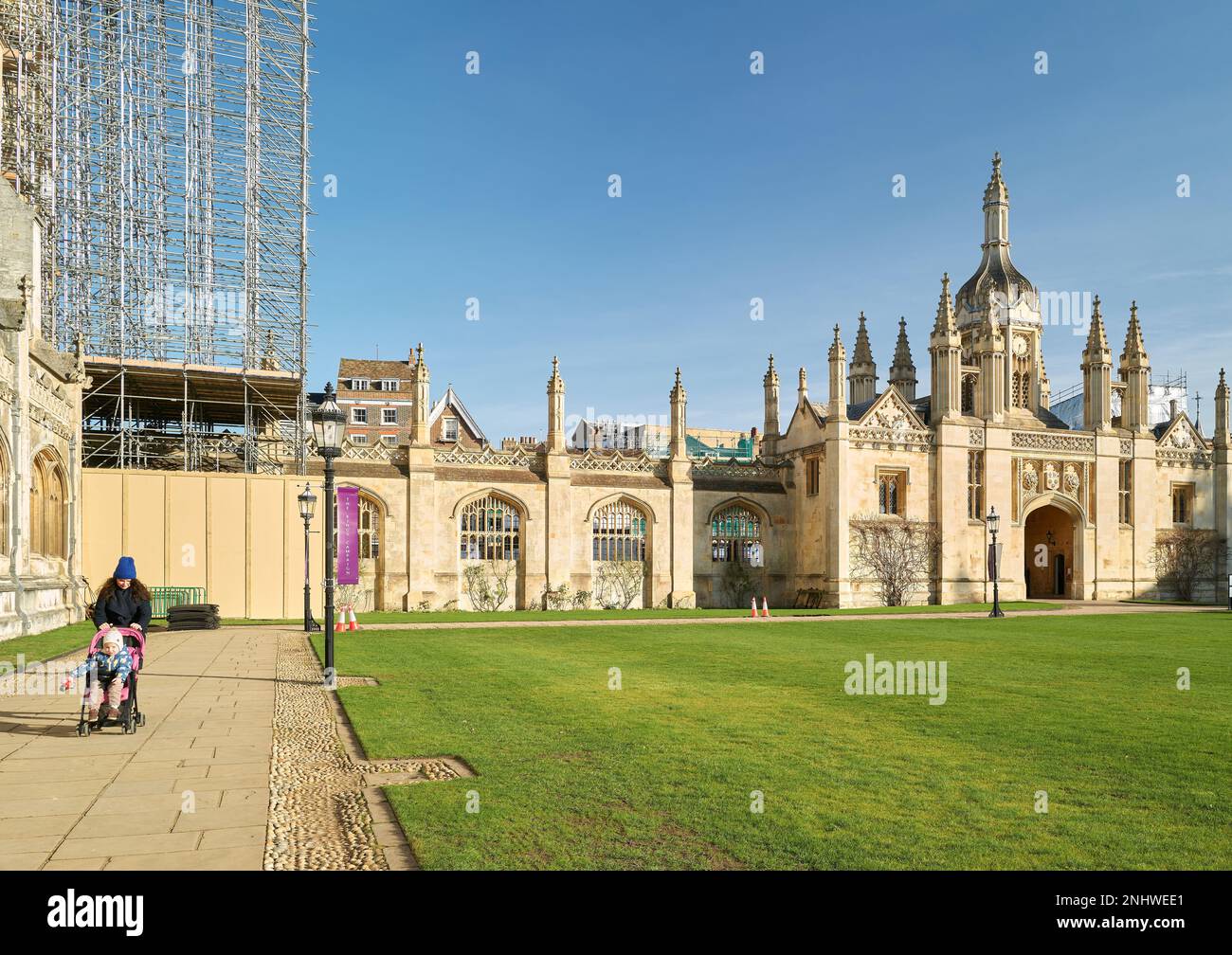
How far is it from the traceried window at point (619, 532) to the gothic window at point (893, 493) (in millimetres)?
10646

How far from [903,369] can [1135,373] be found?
10.9 metres

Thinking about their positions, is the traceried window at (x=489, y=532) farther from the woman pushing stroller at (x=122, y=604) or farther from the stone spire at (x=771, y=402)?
the woman pushing stroller at (x=122, y=604)

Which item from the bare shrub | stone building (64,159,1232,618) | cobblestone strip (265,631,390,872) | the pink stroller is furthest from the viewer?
the bare shrub

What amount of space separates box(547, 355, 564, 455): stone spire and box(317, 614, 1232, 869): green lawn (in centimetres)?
2188

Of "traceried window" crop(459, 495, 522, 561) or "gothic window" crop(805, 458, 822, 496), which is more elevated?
"gothic window" crop(805, 458, 822, 496)

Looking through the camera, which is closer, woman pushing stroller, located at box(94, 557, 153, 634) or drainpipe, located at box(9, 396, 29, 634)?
woman pushing stroller, located at box(94, 557, 153, 634)

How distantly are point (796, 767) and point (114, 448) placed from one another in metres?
33.5

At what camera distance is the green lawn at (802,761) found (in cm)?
585

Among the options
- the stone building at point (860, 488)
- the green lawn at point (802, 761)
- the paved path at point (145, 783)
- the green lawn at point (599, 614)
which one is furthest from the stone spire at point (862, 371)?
the paved path at point (145, 783)

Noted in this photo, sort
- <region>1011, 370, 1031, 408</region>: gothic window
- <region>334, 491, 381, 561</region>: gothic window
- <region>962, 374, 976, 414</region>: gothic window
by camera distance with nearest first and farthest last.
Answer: <region>334, 491, 381, 561</region>: gothic window < <region>962, 374, 976, 414</region>: gothic window < <region>1011, 370, 1031, 408</region>: gothic window

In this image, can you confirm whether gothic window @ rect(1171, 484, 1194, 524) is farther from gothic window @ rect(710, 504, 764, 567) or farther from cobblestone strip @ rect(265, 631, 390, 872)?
cobblestone strip @ rect(265, 631, 390, 872)

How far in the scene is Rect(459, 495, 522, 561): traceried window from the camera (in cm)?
3834

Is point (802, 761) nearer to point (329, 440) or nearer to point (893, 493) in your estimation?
point (329, 440)

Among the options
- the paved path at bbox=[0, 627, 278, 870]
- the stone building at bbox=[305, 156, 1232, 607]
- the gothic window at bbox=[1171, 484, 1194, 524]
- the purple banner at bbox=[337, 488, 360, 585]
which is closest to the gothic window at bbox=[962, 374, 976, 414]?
the stone building at bbox=[305, 156, 1232, 607]
